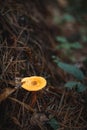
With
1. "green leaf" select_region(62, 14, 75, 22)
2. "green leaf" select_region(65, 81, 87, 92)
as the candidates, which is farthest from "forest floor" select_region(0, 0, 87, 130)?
"green leaf" select_region(62, 14, 75, 22)

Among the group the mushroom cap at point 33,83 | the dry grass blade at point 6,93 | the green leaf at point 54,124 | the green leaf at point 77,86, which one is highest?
the mushroom cap at point 33,83

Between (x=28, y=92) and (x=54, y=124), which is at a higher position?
(x=28, y=92)

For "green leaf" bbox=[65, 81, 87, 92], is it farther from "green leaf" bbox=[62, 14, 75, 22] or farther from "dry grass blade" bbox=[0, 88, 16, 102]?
"green leaf" bbox=[62, 14, 75, 22]

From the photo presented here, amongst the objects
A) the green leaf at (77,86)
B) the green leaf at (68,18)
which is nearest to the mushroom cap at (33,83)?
the green leaf at (77,86)

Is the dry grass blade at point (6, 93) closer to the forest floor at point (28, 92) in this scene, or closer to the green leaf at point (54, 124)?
the forest floor at point (28, 92)

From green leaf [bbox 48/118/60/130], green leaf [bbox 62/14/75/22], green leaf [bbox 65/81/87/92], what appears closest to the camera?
green leaf [bbox 48/118/60/130]

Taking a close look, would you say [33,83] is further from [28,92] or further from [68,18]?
[68,18]

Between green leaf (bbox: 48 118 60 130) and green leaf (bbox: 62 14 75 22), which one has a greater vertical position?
green leaf (bbox: 62 14 75 22)

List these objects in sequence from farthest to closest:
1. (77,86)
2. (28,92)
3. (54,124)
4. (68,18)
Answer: (68,18) → (77,86) → (28,92) → (54,124)

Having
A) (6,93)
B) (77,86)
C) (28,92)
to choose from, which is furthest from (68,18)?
(6,93)
